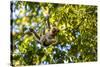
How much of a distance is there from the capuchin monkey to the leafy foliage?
0.04m

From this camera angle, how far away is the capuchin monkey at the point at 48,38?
2.09 meters

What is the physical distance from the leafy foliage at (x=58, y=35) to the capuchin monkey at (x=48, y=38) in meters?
0.04

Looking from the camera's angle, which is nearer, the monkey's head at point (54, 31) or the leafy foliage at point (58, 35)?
the leafy foliage at point (58, 35)

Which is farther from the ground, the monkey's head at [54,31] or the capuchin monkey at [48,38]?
the monkey's head at [54,31]

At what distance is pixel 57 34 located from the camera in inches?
84.4

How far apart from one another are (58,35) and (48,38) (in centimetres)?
12

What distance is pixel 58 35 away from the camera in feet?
7.04

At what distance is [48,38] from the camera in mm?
2115

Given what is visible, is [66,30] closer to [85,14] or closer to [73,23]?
[73,23]

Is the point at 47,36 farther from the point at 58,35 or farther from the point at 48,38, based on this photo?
the point at 58,35

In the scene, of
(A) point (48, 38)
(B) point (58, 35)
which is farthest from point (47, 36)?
(B) point (58, 35)

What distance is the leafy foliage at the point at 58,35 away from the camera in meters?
2.02

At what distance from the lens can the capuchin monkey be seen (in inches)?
82.4
